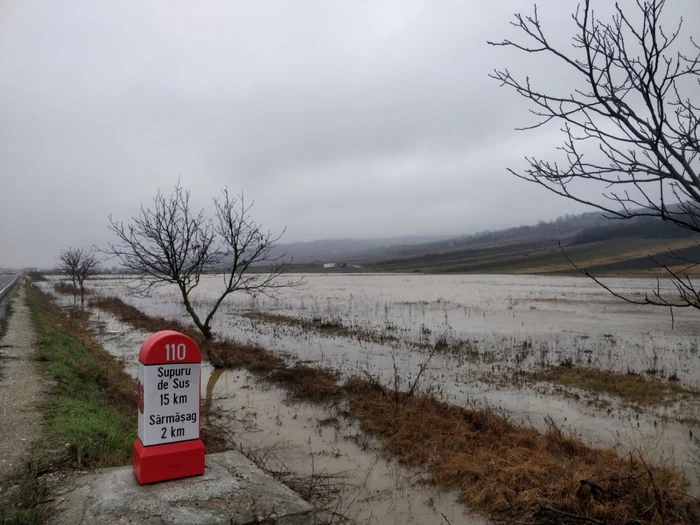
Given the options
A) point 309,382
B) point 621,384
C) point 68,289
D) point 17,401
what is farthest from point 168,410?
point 68,289

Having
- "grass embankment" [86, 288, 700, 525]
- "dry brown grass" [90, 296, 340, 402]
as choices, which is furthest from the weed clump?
"dry brown grass" [90, 296, 340, 402]

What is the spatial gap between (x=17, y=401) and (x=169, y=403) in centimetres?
445

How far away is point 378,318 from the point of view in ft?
84.1

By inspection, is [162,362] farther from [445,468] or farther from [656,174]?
[445,468]

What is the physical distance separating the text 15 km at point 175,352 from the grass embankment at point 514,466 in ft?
12.7

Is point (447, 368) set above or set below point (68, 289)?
below

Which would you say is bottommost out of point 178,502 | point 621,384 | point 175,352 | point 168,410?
point 621,384

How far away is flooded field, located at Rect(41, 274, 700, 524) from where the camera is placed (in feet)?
24.2

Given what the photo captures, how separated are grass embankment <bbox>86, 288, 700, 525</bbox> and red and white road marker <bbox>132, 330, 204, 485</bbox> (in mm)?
3583

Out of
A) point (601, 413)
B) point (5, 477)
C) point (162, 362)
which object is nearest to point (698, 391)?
point (601, 413)

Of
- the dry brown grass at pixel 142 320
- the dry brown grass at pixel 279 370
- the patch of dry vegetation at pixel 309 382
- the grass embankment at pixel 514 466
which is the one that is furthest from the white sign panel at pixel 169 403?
the dry brown grass at pixel 142 320

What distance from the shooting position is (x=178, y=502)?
13.0ft

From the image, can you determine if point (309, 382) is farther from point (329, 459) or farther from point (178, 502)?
point (178, 502)

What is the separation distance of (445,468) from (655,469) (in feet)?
9.48
